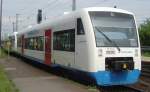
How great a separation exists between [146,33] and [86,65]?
46810 millimetres

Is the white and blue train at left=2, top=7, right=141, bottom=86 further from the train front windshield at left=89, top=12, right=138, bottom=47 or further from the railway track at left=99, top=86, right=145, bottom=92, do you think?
the railway track at left=99, top=86, right=145, bottom=92

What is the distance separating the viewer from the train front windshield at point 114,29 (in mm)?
14352

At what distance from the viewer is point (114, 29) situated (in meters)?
14.7

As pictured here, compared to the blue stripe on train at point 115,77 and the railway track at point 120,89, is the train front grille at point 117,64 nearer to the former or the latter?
the blue stripe on train at point 115,77

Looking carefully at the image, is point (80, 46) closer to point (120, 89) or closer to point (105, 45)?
point (105, 45)

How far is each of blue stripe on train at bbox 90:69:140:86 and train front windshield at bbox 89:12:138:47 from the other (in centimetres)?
101

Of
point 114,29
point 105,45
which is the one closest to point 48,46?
point 114,29

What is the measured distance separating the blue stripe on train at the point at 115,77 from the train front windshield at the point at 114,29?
1.01 m

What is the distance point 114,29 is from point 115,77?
5.94ft

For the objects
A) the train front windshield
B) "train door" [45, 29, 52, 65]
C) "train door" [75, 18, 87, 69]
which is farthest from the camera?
"train door" [45, 29, 52, 65]

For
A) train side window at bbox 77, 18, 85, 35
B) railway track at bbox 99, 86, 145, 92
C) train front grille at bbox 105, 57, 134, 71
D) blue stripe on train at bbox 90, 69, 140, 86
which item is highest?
train side window at bbox 77, 18, 85, 35

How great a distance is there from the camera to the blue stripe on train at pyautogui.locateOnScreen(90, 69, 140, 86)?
13.9m

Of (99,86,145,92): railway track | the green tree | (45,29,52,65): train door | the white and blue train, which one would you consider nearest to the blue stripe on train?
the white and blue train

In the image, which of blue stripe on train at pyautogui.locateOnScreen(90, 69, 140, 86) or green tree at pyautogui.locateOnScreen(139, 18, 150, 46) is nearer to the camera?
blue stripe on train at pyautogui.locateOnScreen(90, 69, 140, 86)
